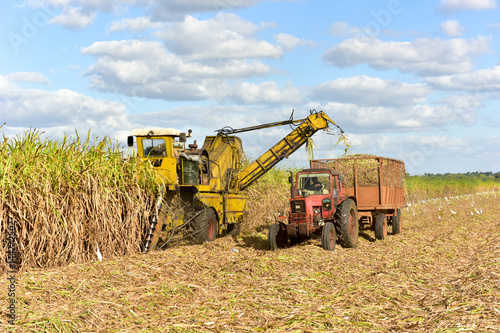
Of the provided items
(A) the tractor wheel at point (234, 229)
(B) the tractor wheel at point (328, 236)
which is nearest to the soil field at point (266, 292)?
(B) the tractor wheel at point (328, 236)

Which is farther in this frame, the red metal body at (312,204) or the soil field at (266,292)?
the red metal body at (312,204)

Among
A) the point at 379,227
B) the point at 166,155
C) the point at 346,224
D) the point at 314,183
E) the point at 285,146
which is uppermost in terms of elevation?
the point at 285,146

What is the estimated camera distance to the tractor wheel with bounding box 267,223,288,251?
37.9 feet

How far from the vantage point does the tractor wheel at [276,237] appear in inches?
454

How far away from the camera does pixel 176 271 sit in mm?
9008

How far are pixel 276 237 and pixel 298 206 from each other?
3.22ft

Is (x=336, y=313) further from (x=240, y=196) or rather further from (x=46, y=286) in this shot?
(x=240, y=196)

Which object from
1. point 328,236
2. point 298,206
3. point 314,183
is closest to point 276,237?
point 298,206

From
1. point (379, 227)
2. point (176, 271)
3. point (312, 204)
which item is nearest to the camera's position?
point (176, 271)

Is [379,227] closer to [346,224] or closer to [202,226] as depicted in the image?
[346,224]

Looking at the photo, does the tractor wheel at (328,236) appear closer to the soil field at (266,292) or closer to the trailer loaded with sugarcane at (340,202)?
the trailer loaded with sugarcane at (340,202)

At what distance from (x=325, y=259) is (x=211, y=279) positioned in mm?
2920

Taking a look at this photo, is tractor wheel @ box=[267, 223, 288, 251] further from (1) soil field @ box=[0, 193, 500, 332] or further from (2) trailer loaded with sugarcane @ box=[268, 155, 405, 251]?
(1) soil field @ box=[0, 193, 500, 332]

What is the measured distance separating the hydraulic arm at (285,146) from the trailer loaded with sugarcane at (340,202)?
959 mm
